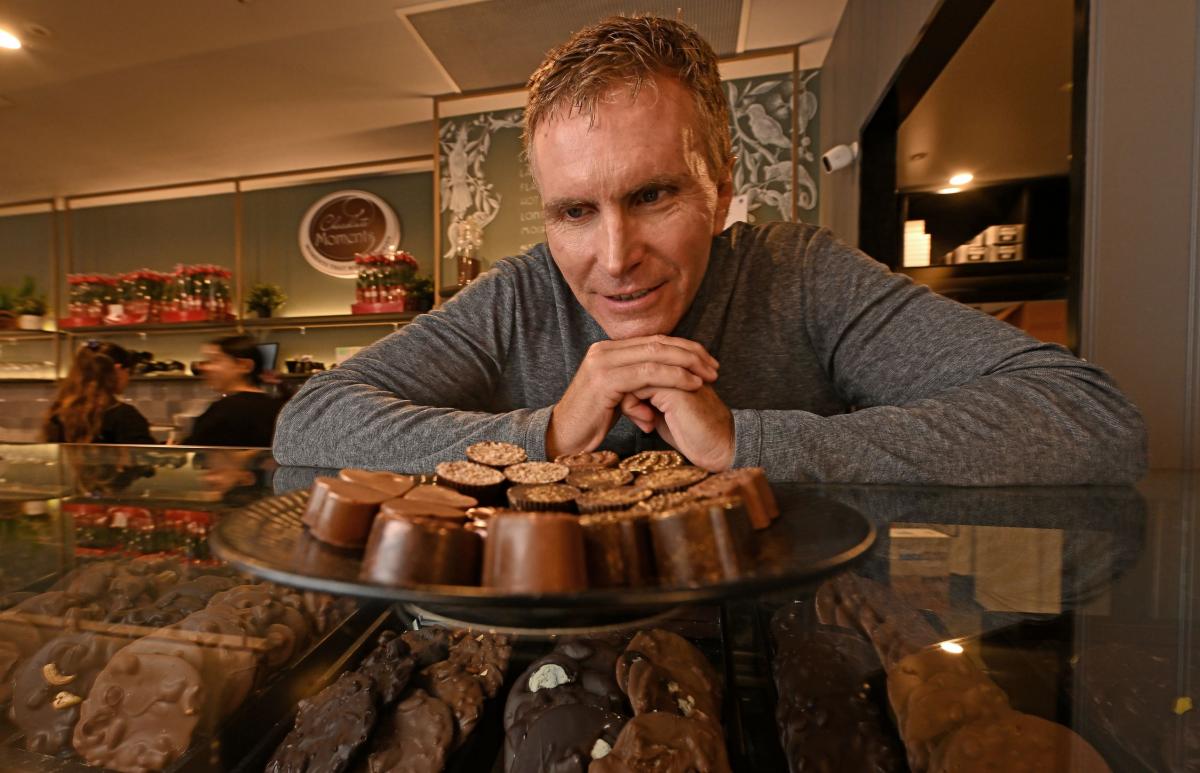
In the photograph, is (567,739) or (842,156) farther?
(842,156)

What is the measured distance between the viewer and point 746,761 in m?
0.47

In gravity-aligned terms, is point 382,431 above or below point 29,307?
below

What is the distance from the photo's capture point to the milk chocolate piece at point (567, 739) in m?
0.47

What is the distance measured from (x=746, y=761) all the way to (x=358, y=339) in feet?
15.0

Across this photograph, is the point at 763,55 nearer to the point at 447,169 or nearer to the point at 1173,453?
the point at 447,169

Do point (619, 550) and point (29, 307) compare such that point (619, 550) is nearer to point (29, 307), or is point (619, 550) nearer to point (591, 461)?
point (591, 461)

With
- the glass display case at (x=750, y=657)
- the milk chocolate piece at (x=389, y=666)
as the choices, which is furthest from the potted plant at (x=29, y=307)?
the milk chocolate piece at (x=389, y=666)

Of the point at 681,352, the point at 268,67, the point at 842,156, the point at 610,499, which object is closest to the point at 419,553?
the point at 610,499

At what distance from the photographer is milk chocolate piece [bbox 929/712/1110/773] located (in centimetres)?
40

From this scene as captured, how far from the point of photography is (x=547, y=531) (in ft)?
1.15

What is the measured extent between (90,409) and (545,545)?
4.14 meters

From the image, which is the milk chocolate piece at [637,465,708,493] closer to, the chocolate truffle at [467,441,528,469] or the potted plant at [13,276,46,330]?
the chocolate truffle at [467,441,528,469]

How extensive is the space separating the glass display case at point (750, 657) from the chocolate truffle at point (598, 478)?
12cm

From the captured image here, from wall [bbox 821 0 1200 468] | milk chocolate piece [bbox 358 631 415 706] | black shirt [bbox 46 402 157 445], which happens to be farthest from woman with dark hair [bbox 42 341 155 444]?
wall [bbox 821 0 1200 468]
